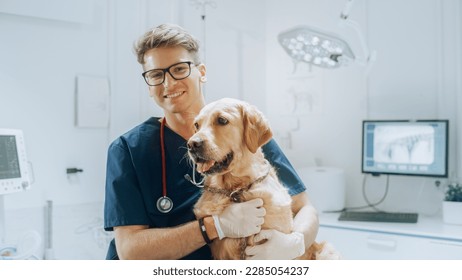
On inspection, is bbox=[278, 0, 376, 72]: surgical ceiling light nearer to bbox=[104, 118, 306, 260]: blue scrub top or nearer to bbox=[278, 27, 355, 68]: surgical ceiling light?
bbox=[278, 27, 355, 68]: surgical ceiling light

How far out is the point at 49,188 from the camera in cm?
121

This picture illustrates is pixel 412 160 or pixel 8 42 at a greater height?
pixel 8 42

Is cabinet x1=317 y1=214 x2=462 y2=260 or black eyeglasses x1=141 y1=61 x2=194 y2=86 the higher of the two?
black eyeglasses x1=141 y1=61 x2=194 y2=86

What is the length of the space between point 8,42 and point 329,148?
160 cm

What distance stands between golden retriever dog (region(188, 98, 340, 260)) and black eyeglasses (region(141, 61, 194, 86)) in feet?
0.37

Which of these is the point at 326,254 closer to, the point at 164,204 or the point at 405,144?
the point at 164,204

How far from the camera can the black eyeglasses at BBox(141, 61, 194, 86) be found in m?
1.04

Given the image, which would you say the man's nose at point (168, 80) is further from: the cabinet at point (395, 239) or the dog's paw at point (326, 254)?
the cabinet at point (395, 239)

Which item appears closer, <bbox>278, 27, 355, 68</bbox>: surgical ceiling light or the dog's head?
the dog's head

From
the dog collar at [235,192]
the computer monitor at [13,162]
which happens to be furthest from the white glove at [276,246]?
the computer monitor at [13,162]

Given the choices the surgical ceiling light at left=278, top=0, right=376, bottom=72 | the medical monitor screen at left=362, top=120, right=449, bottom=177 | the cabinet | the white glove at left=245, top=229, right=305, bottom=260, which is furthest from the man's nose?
the medical monitor screen at left=362, top=120, right=449, bottom=177
